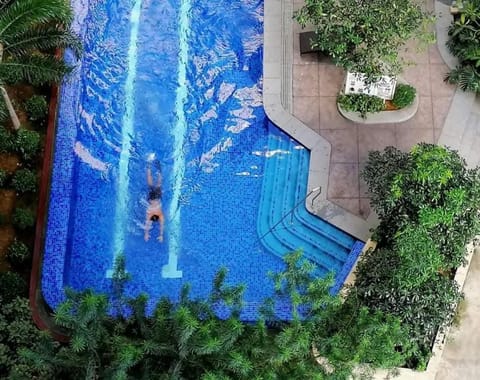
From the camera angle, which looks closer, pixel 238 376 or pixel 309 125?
pixel 238 376

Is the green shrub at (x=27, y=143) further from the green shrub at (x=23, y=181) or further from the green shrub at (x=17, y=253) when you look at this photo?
the green shrub at (x=17, y=253)

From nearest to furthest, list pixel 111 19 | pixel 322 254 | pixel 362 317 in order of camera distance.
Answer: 1. pixel 362 317
2. pixel 322 254
3. pixel 111 19

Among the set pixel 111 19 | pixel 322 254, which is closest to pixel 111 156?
pixel 111 19

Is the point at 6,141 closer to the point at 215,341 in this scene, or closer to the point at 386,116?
the point at 215,341

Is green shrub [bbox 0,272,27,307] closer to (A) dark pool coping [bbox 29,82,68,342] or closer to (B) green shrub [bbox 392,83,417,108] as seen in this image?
(A) dark pool coping [bbox 29,82,68,342]

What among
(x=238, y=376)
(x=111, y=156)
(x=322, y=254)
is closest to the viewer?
(x=238, y=376)

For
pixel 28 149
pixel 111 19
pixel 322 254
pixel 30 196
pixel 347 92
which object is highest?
A: pixel 111 19

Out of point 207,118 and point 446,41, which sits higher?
point 446,41

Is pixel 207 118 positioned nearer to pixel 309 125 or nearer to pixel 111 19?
pixel 309 125

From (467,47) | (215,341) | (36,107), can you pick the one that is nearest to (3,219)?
(36,107)
